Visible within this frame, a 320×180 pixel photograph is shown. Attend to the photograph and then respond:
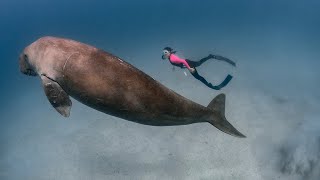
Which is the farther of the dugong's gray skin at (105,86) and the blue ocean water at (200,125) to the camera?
the blue ocean water at (200,125)

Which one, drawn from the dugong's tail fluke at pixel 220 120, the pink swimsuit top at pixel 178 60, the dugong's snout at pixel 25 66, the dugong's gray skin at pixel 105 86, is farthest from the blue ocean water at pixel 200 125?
the dugong's gray skin at pixel 105 86

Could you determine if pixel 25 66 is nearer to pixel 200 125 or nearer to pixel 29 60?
pixel 29 60

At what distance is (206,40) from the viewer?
98.4 ft

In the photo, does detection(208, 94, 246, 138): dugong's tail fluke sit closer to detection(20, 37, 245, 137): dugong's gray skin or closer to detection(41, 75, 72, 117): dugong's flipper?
detection(20, 37, 245, 137): dugong's gray skin

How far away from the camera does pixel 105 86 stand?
22.1 feet

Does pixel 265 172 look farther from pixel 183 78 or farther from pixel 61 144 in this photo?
pixel 61 144

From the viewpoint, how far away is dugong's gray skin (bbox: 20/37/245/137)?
6777 mm

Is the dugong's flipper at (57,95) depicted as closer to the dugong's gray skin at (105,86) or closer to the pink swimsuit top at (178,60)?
the dugong's gray skin at (105,86)

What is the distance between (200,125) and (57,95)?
11.1 metres

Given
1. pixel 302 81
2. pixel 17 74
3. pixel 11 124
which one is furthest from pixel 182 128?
pixel 17 74

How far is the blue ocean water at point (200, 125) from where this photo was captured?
15.7 metres

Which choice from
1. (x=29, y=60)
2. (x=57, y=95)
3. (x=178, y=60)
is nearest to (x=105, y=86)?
(x=57, y=95)

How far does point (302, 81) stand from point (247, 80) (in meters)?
3.83

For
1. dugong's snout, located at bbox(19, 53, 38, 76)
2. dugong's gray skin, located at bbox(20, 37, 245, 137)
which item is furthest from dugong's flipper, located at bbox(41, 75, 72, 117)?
dugong's snout, located at bbox(19, 53, 38, 76)
